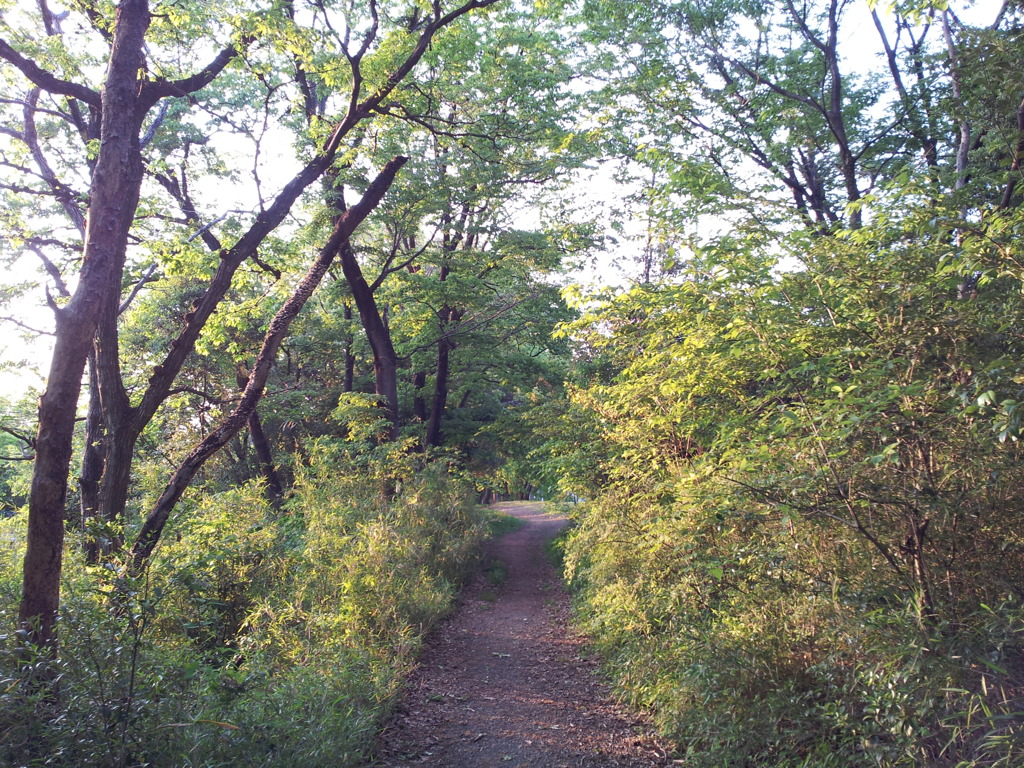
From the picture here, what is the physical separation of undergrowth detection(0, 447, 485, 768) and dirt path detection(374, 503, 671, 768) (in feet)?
1.16

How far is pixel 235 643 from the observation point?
19.5 feet

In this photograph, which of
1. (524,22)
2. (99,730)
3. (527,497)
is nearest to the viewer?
(99,730)

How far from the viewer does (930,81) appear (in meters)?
8.48

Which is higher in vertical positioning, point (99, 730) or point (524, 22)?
point (524, 22)

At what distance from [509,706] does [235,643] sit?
2.72 metres

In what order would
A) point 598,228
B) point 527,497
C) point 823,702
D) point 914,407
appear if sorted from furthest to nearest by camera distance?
point 527,497 → point 598,228 → point 823,702 → point 914,407

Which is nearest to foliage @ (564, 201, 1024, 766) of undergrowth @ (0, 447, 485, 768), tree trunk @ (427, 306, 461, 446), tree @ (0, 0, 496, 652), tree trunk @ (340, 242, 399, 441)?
undergrowth @ (0, 447, 485, 768)

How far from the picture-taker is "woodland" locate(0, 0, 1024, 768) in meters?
3.19

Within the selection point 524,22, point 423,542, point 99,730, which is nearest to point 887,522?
point 99,730

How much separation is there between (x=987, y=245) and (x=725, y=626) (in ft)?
9.80

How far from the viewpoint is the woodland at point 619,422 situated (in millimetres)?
3189

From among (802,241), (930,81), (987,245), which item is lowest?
(987,245)

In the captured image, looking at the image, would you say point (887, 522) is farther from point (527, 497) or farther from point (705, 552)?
point (527, 497)

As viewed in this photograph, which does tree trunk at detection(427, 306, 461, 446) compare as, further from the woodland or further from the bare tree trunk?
the bare tree trunk
